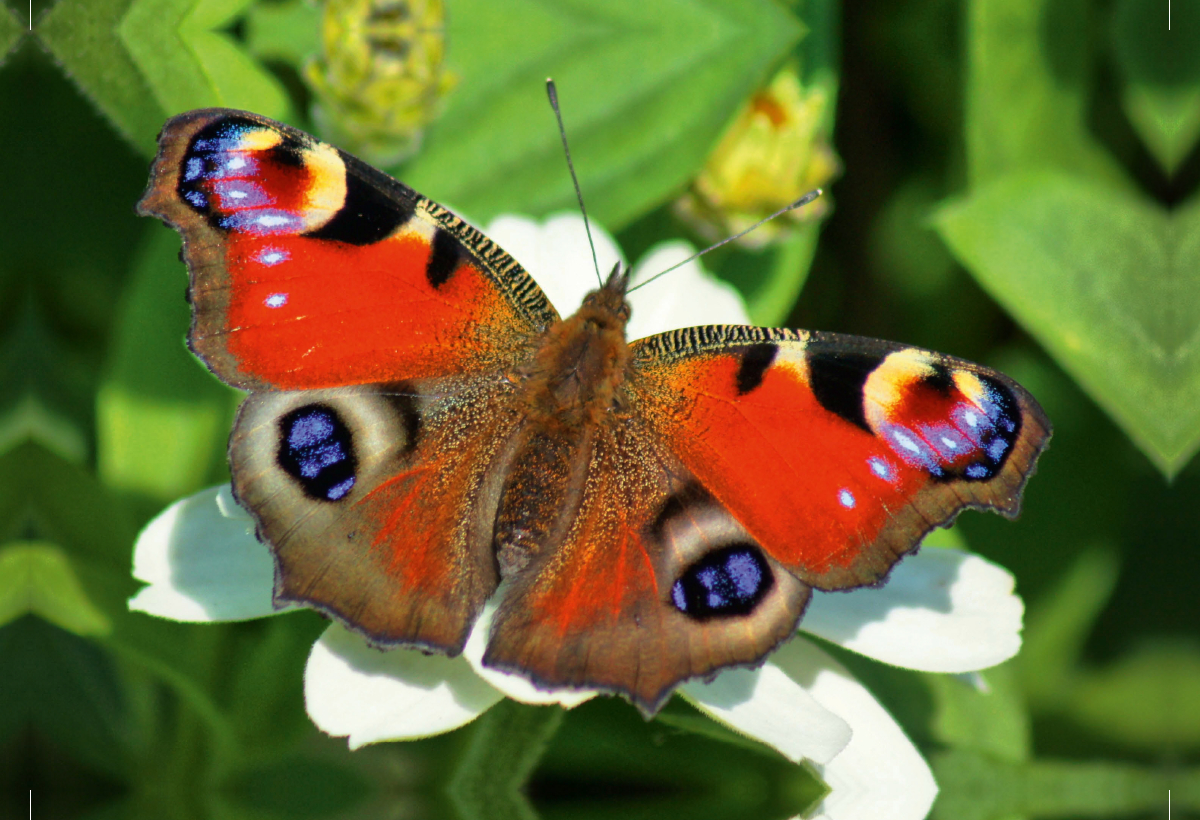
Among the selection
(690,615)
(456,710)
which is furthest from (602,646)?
(456,710)

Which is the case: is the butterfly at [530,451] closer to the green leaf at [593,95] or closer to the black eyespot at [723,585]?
the black eyespot at [723,585]

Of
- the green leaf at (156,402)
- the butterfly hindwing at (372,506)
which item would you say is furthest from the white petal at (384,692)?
the green leaf at (156,402)

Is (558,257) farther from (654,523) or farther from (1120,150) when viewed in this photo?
(1120,150)

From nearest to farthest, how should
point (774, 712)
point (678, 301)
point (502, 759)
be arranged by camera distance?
point (774, 712) < point (502, 759) < point (678, 301)

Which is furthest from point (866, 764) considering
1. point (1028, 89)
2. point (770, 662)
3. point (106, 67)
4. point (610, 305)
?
point (106, 67)

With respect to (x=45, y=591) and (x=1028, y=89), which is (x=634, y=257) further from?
(x=45, y=591)
